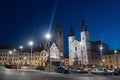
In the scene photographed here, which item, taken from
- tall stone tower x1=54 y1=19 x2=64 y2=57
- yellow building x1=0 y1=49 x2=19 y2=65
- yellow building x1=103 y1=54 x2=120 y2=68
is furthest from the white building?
yellow building x1=0 y1=49 x2=19 y2=65

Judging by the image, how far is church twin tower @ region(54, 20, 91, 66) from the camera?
134 metres

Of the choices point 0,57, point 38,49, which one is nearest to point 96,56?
point 38,49

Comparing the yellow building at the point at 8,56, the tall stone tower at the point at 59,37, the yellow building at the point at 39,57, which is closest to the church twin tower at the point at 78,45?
the tall stone tower at the point at 59,37

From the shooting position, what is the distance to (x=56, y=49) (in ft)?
499

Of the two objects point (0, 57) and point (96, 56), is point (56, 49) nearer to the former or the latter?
point (96, 56)

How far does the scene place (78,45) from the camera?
468 ft

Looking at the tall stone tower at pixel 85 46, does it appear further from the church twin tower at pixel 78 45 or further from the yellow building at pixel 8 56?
the yellow building at pixel 8 56

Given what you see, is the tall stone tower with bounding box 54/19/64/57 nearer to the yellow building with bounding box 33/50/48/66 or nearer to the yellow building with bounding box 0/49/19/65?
the yellow building with bounding box 33/50/48/66

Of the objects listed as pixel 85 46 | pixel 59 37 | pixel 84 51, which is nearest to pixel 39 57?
pixel 59 37

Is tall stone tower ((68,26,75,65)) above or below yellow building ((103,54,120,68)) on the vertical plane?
above

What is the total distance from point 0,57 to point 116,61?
82.5 metres

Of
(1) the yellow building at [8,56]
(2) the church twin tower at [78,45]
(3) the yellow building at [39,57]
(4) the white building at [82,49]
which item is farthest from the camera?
(3) the yellow building at [39,57]

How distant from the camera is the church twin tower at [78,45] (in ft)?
441

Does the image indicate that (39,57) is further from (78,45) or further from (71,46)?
(78,45)
